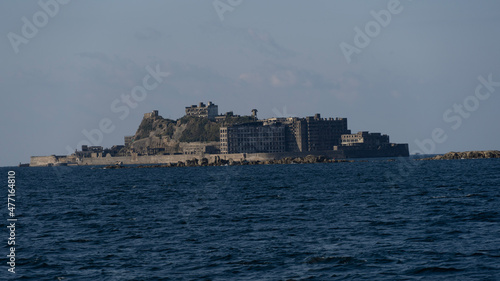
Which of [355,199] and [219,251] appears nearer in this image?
[219,251]

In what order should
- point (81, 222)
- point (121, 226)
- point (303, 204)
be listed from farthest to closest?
point (303, 204) → point (81, 222) → point (121, 226)

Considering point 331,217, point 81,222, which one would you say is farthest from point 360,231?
→ point 81,222

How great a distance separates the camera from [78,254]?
115ft

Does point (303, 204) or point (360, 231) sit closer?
point (360, 231)

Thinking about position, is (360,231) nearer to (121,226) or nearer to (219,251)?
(219,251)

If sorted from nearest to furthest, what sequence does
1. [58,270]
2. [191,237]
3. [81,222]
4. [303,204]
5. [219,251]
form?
[58,270] < [219,251] < [191,237] < [81,222] < [303,204]

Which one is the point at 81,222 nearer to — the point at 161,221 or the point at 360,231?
the point at 161,221

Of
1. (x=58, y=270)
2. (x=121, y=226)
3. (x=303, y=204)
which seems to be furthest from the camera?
(x=303, y=204)

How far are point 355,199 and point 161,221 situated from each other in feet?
73.5

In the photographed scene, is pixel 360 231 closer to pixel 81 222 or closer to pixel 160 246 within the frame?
pixel 160 246

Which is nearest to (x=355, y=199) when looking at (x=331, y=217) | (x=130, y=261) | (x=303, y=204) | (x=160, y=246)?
(x=303, y=204)

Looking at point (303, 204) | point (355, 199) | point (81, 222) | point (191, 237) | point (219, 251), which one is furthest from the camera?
point (355, 199)

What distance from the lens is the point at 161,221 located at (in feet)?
160

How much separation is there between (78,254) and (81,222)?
609 inches
